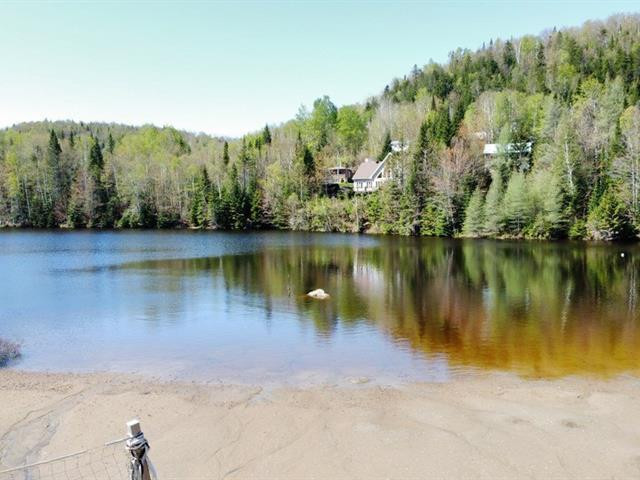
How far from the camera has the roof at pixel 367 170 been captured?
87.9 metres

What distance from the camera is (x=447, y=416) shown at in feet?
38.4

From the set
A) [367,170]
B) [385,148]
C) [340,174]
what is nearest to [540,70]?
[385,148]

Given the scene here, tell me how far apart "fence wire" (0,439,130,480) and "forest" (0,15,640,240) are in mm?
59917

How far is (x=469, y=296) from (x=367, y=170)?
63.1 meters

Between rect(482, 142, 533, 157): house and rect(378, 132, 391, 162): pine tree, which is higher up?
rect(378, 132, 391, 162): pine tree

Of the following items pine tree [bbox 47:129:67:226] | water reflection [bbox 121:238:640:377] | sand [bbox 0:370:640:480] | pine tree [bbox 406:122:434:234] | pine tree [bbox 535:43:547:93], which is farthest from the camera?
pine tree [bbox 535:43:547:93]

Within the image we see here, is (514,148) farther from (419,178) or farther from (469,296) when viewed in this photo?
(469,296)

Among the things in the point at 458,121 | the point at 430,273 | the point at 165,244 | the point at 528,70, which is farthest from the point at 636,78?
the point at 165,244

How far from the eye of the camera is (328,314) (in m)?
24.2

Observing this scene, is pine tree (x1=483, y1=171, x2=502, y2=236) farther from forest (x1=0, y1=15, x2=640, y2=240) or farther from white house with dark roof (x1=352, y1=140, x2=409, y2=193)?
white house with dark roof (x1=352, y1=140, x2=409, y2=193)

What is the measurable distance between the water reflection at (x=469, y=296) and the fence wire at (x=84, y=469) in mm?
11130

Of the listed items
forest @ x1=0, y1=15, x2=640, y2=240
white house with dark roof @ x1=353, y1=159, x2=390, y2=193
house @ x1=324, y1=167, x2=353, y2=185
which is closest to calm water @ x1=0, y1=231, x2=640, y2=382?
forest @ x1=0, y1=15, x2=640, y2=240

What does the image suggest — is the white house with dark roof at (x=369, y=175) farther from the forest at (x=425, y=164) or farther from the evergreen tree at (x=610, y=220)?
the evergreen tree at (x=610, y=220)

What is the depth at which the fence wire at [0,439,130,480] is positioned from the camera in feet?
30.3
